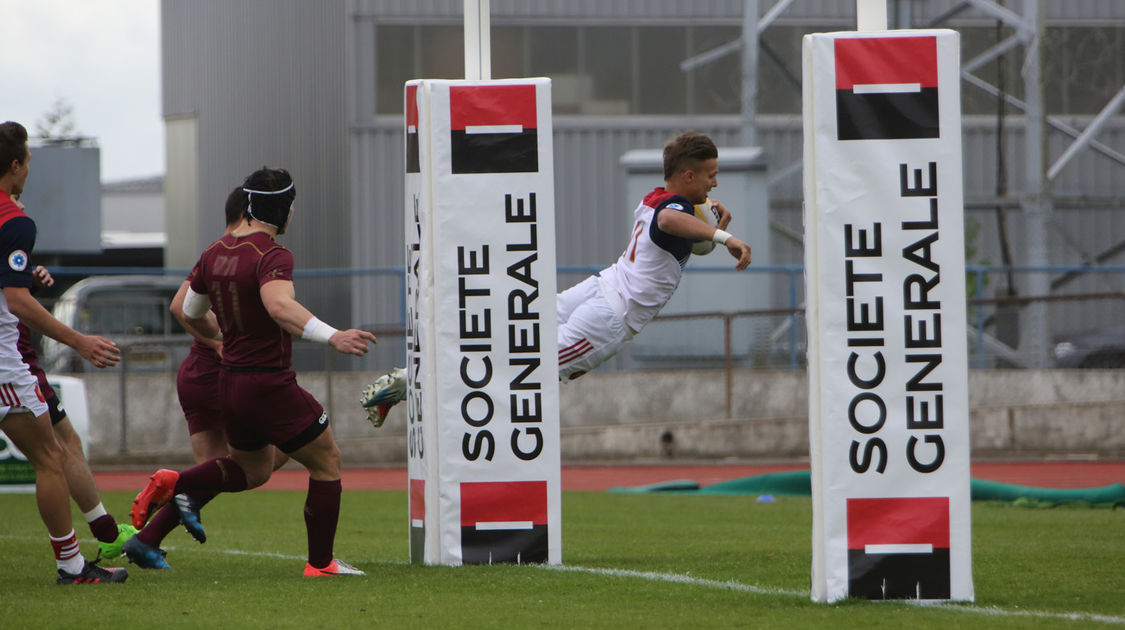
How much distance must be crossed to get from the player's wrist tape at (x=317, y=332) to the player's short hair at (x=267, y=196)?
0.89 meters

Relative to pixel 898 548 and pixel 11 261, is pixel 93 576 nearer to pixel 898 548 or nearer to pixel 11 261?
pixel 11 261

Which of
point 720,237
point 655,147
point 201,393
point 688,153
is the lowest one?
point 201,393

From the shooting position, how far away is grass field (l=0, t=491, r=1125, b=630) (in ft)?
17.5

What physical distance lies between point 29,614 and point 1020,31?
1985 centimetres

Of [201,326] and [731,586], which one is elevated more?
[201,326]

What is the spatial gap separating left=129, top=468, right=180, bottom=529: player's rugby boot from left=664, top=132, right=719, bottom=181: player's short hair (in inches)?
118

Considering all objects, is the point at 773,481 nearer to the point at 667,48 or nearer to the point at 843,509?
the point at 843,509

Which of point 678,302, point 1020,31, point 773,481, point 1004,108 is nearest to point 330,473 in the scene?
point 773,481

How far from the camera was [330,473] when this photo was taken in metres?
6.74

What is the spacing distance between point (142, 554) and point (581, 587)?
242 centimetres

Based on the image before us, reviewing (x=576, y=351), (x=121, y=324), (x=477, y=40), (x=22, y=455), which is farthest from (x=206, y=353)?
(x=121, y=324)

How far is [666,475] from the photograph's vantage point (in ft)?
55.0

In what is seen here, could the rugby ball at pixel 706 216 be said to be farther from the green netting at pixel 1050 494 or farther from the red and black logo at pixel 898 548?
the green netting at pixel 1050 494

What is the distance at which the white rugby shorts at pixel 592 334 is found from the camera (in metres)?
7.65
